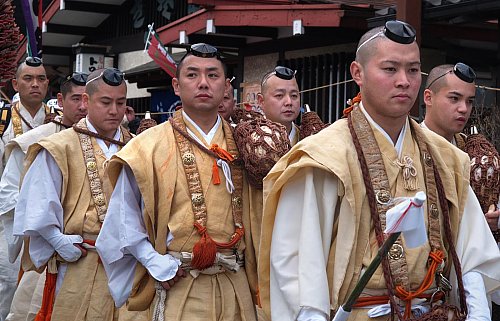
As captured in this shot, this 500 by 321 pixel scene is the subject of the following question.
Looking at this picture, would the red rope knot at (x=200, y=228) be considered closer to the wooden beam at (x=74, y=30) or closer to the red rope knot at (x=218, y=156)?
the red rope knot at (x=218, y=156)

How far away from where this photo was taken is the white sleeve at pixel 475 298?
155 inches

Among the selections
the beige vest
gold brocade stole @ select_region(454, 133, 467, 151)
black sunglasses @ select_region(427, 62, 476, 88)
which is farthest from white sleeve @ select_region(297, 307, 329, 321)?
the beige vest

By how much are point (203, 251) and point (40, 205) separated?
6.03 ft

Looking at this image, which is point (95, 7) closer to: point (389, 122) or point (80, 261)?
point (80, 261)

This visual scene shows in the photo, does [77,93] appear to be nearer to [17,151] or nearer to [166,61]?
[17,151]

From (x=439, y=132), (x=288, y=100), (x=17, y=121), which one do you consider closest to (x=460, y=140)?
(x=439, y=132)

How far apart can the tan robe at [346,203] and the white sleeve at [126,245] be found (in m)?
1.00

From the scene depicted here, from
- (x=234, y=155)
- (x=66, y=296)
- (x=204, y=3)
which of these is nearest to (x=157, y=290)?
(x=234, y=155)

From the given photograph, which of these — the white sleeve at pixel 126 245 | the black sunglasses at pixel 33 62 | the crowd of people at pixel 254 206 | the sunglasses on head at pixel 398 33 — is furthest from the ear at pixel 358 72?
the black sunglasses at pixel 33 62

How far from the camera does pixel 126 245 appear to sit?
200 inches

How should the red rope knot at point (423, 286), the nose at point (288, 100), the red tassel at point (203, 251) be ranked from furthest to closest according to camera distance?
the nose at point (288, 100) < the red tassel at point (203, 251) < the red rope knot at point (423, 286)

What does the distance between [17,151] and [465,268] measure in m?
4.72

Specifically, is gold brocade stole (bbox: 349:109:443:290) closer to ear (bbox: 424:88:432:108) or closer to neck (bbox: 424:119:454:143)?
neck (bbox: 424:119:454:143)

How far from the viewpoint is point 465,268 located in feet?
13.4
